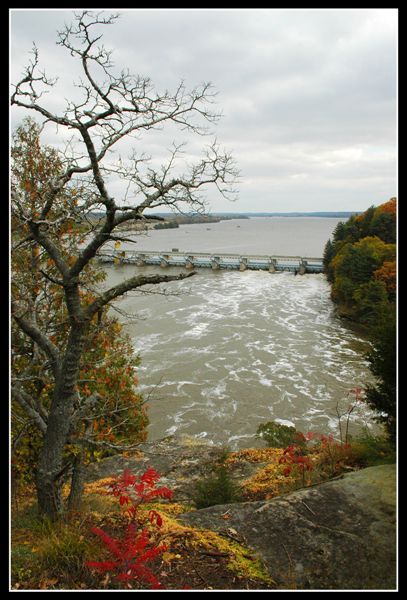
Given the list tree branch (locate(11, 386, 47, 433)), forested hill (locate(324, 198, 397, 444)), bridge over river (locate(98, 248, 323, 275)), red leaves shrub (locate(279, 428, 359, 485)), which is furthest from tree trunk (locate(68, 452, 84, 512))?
bridge over river (locate(98, 248, 323, 275))

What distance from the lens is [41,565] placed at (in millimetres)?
4750

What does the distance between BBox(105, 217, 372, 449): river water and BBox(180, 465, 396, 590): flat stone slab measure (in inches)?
135

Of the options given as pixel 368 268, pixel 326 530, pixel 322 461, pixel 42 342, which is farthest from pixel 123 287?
pixel 368 268

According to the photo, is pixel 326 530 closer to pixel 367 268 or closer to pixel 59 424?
pixel 59 424

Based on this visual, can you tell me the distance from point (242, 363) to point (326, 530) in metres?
20.5

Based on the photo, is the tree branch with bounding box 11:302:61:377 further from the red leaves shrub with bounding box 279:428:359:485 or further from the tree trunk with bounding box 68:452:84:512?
the red leaves shrub with bounding box 279:428:359:485

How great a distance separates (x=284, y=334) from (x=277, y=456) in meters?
22.1

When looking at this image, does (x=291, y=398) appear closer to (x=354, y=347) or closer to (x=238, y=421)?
(x=238, y=421)

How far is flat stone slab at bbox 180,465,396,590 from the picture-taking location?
4.61 m

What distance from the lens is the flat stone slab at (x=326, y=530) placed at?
4609 mm

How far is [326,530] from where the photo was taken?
17.1 feet

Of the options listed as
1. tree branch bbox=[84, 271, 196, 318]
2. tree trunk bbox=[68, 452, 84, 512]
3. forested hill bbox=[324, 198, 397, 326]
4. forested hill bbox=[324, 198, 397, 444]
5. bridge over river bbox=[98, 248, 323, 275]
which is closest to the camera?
tree branch bbox=[84, 271, 196, 318]

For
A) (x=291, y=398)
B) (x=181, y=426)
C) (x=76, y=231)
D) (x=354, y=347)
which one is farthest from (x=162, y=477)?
(x=354, y=347)
